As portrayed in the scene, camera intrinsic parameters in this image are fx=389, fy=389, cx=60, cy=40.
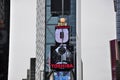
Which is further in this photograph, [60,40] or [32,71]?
[32,71]

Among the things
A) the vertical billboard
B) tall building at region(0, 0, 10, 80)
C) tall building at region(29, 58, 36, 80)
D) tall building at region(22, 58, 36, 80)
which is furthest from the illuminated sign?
tall building at region(0, 0, 10, 80)

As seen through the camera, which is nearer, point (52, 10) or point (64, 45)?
point (64, 45)

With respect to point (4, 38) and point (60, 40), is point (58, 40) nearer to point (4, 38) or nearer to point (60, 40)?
point (60, 40)

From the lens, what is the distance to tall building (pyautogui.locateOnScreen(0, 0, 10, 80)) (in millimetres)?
11166

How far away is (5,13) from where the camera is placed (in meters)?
11.6

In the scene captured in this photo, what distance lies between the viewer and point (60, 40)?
89.5 meters

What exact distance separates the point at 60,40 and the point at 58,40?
0.77 meters

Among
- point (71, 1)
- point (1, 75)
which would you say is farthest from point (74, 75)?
point (1, 75)

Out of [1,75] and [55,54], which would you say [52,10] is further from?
[1,75]

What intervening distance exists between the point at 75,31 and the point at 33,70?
1616 centimetres

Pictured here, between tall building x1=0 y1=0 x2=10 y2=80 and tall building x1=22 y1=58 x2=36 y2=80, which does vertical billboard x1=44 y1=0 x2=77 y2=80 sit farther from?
tall building x1=0 y1=0 x2=10 y2=80

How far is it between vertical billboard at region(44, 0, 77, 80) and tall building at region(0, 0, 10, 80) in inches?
2803

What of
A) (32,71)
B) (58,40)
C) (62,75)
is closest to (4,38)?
(62,75)

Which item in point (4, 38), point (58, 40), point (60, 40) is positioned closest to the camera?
point (4, 38)
